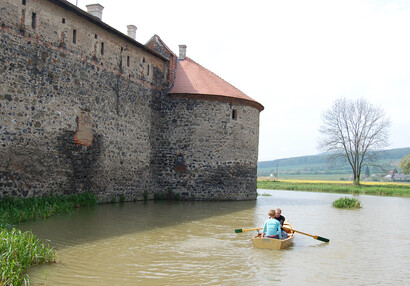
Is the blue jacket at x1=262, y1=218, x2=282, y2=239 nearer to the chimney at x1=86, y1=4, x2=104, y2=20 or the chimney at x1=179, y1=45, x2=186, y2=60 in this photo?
the chimney at x1=86, y1=4, x2=104, y2=20

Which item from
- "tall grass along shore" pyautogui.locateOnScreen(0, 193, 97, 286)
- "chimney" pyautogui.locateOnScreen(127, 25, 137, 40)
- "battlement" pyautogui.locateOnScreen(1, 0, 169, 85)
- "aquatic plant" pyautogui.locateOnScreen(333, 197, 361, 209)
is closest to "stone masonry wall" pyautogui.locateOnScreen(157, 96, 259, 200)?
"battlement" pyautogui.locateOnScreen(1, 0, 169, 85)

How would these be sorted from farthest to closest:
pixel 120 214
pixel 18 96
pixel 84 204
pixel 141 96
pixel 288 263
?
pixel 141 96 → pixel 84 204 → pixel 120 214 → pixel 18 96 → pixel 288 263

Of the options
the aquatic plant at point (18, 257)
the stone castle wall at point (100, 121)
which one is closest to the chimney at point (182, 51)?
the stone castle wall at point (100, 121)

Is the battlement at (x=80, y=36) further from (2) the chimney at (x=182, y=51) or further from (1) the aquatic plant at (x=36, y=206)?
(1) the aquatic plant at (x=36, y=206)

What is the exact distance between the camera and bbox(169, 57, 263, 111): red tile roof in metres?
22.0

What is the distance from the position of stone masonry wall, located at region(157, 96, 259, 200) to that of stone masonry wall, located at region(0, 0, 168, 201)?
2.92 feet

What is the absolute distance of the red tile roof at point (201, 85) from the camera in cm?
2196

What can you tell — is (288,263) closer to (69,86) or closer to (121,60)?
(69,86)

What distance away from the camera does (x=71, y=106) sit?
1592 cm

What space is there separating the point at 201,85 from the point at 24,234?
15.9 m

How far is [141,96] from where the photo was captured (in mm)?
20453

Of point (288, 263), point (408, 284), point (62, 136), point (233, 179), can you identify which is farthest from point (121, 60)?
point (408, 284)

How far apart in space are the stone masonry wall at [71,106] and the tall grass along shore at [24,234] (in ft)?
1.47

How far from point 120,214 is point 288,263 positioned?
7914mm
